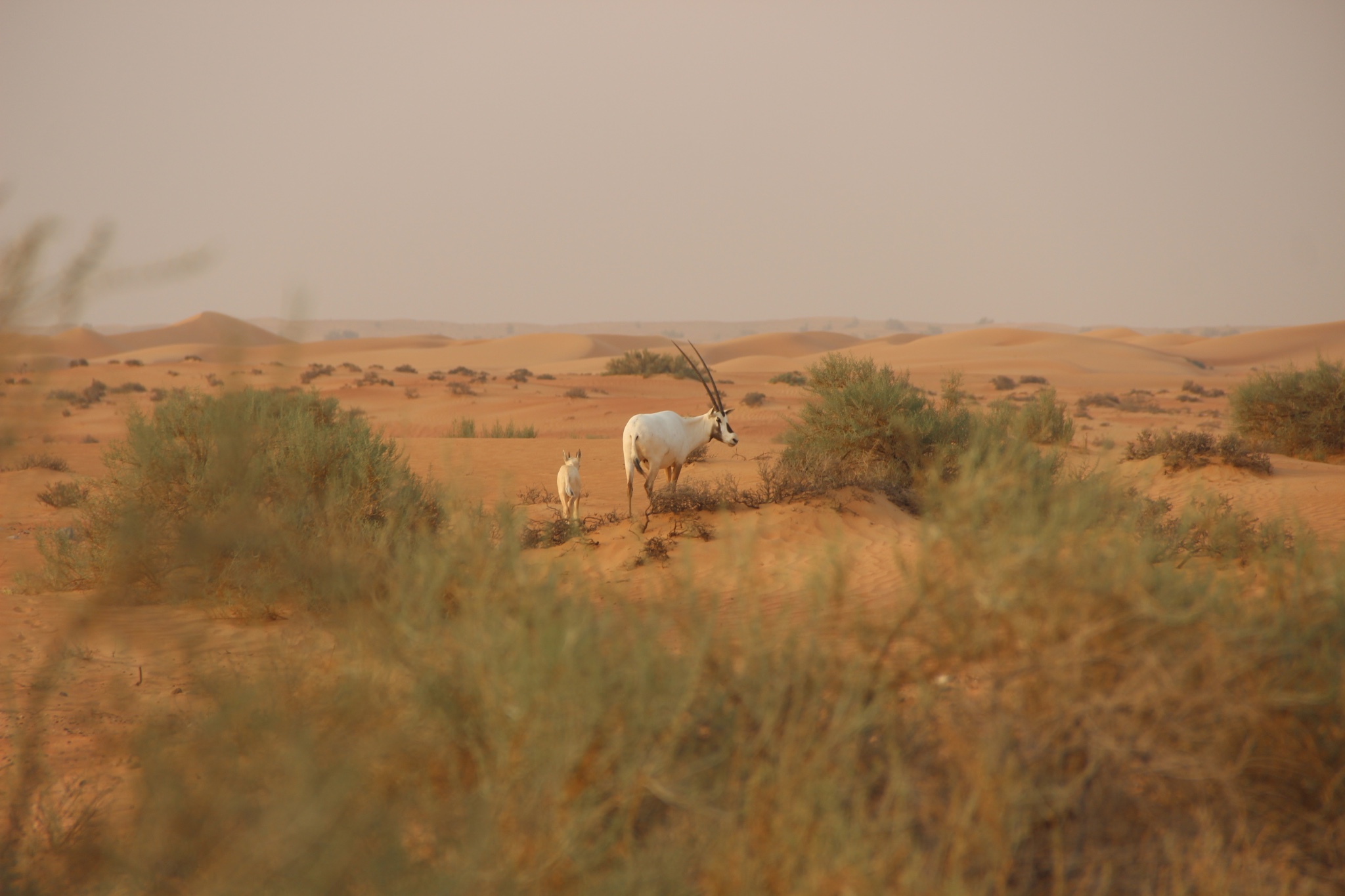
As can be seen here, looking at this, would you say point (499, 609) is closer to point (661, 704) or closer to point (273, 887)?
point (661, 704)

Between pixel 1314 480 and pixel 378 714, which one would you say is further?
pixel 1314 480

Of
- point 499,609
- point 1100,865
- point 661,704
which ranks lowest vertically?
point 1100,865

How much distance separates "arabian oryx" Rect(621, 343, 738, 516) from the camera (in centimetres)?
1028

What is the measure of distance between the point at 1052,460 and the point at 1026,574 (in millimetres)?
7354

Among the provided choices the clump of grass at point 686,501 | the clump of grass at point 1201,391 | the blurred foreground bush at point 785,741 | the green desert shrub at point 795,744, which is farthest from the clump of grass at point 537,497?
the clump of grass at point 1201,391

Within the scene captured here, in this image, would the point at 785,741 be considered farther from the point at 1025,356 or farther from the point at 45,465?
the point at 1025,356

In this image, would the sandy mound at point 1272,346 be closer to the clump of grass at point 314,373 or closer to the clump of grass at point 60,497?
the clump of grass at point 314,373

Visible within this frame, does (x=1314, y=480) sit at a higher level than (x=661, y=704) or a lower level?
lower

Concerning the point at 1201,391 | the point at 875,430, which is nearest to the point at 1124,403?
the point at 1201,391

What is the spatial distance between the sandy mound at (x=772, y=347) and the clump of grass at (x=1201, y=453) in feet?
235

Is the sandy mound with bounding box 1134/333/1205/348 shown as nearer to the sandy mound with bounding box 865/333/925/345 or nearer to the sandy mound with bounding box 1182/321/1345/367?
the sandy mound with bounding box 1182/321/1345/367

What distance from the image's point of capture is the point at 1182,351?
82.2 m

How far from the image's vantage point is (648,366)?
Answer: 4172cm

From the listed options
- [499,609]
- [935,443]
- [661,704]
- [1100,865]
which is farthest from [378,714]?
[935,443]
